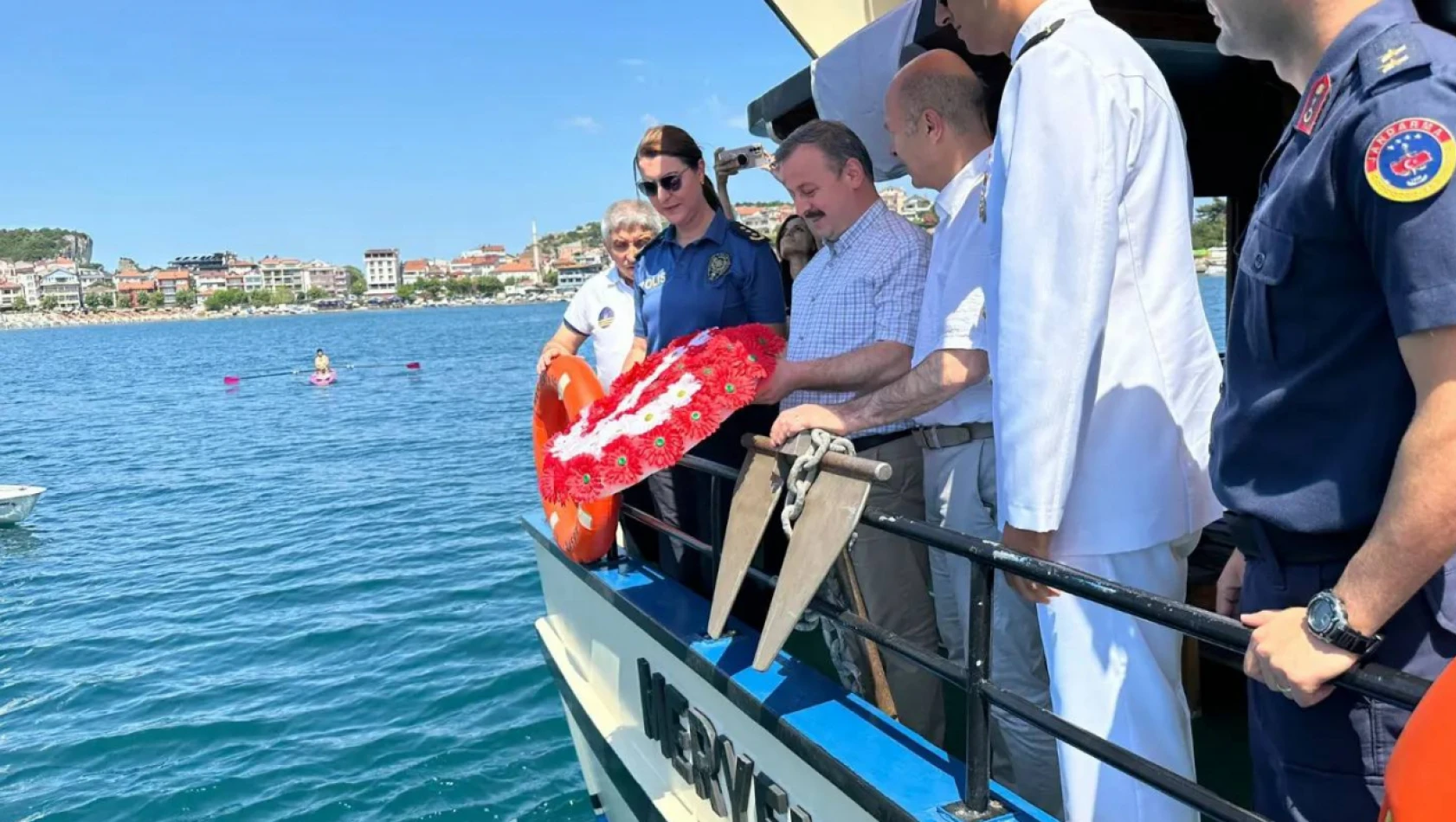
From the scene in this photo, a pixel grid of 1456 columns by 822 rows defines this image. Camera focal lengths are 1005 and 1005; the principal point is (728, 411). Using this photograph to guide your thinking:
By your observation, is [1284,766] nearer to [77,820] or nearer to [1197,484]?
[1197,484]

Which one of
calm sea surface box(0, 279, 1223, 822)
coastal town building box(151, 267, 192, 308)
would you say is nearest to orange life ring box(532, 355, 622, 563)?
calm sea surface box(0, 279, 1223, 822)

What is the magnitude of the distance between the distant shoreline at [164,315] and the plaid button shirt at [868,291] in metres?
190

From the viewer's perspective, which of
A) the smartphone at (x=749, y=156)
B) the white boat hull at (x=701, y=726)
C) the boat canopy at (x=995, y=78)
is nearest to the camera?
the white boat hull at (x=701, y=726)

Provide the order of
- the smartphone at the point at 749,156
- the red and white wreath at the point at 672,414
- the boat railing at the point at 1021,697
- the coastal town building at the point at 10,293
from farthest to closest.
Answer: the coastal town building at the point at 10,293 < the smartphone at the point at 749,156 < the red and white wreath at the point at 672,414 < the boat railing at the point at 1021,697

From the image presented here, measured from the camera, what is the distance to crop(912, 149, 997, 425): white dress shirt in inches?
88.8

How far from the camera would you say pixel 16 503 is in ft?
45.3

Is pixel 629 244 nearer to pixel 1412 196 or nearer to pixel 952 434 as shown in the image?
pixel 952 434

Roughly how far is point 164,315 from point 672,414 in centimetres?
21508

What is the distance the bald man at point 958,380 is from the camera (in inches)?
90.0

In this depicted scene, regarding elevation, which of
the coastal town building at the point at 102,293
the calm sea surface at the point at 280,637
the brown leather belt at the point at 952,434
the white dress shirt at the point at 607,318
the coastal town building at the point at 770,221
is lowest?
the calm sea surface at the point at 280,637

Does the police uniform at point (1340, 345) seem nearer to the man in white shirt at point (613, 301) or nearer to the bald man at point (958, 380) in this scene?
the bald man at point (958, 380)

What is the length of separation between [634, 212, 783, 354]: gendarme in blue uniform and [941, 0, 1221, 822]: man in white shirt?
1.58 meters

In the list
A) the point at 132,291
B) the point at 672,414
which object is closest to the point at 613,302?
the point at 672,414

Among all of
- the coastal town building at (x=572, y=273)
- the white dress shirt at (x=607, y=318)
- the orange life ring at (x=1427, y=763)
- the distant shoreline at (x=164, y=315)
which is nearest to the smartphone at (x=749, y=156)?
the white dress shirt at (x=607, y=318)
